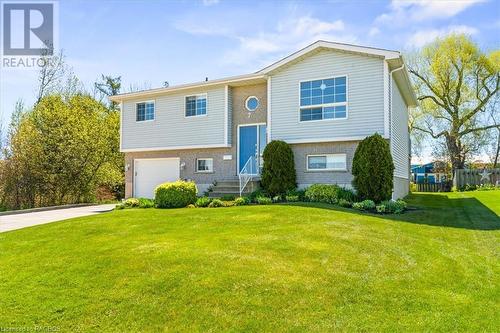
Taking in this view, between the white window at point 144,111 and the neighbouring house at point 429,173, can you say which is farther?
the neighbouring house at point 429,173

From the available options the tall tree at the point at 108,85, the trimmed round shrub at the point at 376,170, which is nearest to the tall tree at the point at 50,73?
the tall tree at the point at 108,85

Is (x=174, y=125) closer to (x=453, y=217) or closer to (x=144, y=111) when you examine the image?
(x=144, y=111)

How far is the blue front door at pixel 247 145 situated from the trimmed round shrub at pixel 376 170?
4.94 m

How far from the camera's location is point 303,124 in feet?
47.3

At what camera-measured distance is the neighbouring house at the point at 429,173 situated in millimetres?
31247

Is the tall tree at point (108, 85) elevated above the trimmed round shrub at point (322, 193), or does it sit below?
above

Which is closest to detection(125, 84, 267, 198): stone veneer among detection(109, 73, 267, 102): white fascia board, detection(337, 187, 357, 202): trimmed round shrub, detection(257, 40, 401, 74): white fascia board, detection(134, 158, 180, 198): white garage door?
detection(109, 73, 267, 102): white fascia board

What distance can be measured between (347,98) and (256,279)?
992 cm

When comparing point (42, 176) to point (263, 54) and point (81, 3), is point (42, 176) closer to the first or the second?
point (81, 3)

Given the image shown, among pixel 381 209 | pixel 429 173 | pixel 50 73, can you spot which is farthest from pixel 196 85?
pixel 429 173

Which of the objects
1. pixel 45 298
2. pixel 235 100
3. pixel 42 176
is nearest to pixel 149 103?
pixel 235 100

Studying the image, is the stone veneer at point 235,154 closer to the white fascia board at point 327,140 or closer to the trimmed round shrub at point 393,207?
the white fascia board at point 327,140

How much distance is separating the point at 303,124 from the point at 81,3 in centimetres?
830

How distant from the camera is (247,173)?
613 inches
